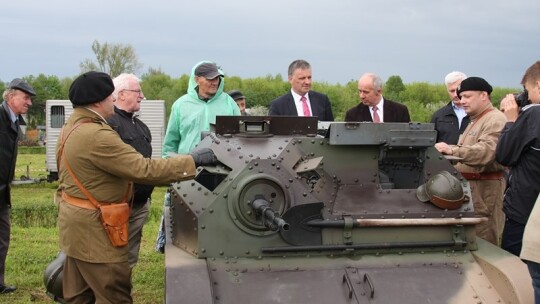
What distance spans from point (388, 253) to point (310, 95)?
3636 mm

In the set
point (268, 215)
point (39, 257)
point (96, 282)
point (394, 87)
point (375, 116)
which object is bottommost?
point (39, 257)

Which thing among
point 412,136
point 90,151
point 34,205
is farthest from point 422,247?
point 34,205

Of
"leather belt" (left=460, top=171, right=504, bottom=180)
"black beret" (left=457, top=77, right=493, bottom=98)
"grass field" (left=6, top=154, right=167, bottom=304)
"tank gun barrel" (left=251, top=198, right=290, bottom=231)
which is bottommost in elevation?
"grass field" (left=6, top=154, right=167, bottom=304)

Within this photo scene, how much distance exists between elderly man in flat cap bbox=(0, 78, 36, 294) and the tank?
107 inches

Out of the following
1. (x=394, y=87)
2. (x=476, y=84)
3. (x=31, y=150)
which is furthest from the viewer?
→ (x=31, y=150)

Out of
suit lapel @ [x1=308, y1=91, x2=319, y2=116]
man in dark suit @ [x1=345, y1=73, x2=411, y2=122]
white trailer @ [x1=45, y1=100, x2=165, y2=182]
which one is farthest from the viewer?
white trailer @ [x1=45, y1=100, x2=165, y2=182]

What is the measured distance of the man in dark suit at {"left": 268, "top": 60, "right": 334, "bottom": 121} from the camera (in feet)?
27.8

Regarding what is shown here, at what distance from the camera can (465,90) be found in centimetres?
687

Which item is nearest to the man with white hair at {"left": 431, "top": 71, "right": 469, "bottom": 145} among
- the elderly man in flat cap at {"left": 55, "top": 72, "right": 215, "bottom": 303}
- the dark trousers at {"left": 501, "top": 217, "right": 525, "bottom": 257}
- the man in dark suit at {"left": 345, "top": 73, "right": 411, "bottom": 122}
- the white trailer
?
the man in dark suit at {"left": 345, "top": 73, "right": 411, "bottom": 122}

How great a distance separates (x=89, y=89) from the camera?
202 inches

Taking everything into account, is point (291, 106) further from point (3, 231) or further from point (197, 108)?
point (3, 231)

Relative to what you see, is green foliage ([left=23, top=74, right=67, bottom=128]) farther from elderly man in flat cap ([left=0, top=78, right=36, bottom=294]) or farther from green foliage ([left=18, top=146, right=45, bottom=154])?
elderly man in flat cap ([left=0, top=78, right=36, bottom=294])

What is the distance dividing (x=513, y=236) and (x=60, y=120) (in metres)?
20.9

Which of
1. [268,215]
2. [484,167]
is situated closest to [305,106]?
[484,167]
